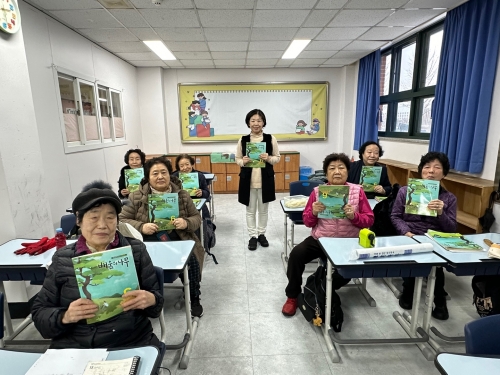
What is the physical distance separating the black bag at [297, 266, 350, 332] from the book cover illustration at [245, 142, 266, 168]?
1.47 m

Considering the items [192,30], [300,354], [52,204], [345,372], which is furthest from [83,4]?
[345,372]

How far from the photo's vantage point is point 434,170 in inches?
92.1

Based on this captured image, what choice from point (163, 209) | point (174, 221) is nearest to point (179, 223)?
point (174, 221)

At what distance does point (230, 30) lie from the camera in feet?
13.3

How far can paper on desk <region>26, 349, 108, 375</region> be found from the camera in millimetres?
908

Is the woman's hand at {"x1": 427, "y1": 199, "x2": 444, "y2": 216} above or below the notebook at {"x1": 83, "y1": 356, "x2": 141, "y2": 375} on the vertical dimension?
above

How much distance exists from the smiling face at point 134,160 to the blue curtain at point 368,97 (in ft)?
14.6

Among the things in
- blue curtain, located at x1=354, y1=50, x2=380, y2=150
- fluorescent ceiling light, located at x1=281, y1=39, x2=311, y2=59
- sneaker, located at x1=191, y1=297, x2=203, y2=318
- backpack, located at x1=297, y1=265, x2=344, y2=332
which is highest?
fluorescent ceiling light, located at x1=281, y1=39, x2=311, y2=59

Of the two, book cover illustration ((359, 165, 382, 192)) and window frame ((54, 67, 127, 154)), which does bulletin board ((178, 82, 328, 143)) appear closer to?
window frame ((54, 67, 127, 154))

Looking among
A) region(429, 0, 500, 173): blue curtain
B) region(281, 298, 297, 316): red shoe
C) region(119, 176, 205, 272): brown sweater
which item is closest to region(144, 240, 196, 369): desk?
region(119, 176, 205, 272): brown sweater

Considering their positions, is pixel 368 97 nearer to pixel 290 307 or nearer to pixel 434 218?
pixel 434 218

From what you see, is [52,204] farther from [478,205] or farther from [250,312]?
[478,205]

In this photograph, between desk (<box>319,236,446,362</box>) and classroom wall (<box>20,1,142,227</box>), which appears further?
classroom wall (<box>20,1,142,227</box>)

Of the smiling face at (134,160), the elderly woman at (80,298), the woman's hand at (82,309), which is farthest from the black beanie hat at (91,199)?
the smiling face at (134,160)
